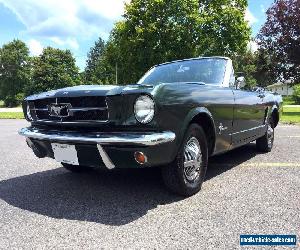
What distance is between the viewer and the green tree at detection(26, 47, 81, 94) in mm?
74312

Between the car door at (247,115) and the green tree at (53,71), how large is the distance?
6810 centimetres

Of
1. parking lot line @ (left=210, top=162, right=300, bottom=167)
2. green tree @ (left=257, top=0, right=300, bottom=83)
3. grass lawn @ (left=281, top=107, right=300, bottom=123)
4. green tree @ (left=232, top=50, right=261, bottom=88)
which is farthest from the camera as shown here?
green tree @ (left=257, top=0, right=300, bottom=83)

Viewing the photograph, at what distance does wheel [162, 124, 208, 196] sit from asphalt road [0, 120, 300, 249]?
5.0 inches

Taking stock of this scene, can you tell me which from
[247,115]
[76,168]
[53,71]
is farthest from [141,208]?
[53,71]

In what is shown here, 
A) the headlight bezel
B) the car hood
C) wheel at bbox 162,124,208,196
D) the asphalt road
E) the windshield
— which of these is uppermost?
the windshield

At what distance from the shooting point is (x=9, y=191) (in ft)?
15.4

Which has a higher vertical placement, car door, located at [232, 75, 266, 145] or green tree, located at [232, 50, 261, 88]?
green tree, located at [232, 50, 261, 88]

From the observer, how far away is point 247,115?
5676 mm

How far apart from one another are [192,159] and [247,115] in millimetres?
1697

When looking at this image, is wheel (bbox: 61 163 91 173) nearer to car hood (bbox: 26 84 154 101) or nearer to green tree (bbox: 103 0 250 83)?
car hood (bbox: 26 84 154 101)

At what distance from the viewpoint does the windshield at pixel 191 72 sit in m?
5.27

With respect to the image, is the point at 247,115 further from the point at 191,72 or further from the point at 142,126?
the point at 142,126

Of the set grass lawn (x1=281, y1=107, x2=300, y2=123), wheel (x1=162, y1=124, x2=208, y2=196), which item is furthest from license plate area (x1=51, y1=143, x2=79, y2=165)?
grass lawn (x1=281, y1=107, x2=300, y2=123)

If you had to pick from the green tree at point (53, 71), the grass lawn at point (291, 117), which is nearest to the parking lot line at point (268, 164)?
the grass lawn at point (291, 117)
